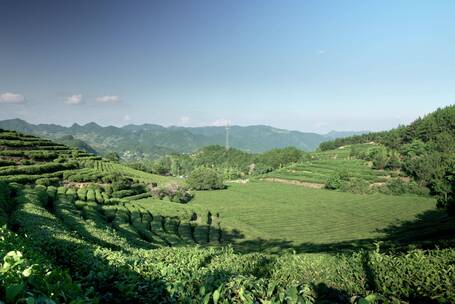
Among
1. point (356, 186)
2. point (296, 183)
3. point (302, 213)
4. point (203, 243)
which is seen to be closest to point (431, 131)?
point (356, 186)

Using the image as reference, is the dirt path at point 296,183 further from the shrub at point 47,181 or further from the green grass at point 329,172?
the shrub at point 47,181

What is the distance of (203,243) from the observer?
144 ft

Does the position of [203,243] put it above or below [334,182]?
below

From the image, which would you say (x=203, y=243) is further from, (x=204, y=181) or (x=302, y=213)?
(x=204, y=181)

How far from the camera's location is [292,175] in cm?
12644

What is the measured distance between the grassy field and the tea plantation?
1.05 ft

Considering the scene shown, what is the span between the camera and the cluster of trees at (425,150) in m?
92.9

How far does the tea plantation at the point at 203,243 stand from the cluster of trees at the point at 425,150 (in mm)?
10646

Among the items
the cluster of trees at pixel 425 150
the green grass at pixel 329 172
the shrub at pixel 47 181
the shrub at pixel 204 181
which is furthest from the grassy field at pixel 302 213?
the shrub at pixel 47 181

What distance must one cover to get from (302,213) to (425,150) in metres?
65.2

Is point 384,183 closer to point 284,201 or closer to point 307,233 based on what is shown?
point 284,201

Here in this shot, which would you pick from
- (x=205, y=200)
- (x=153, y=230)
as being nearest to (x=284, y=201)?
→ (x=205, y=200)

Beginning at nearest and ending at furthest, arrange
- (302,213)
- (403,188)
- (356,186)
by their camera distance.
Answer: (302,213) → (403,188) → (356,186)

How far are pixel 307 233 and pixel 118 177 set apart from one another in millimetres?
46508
